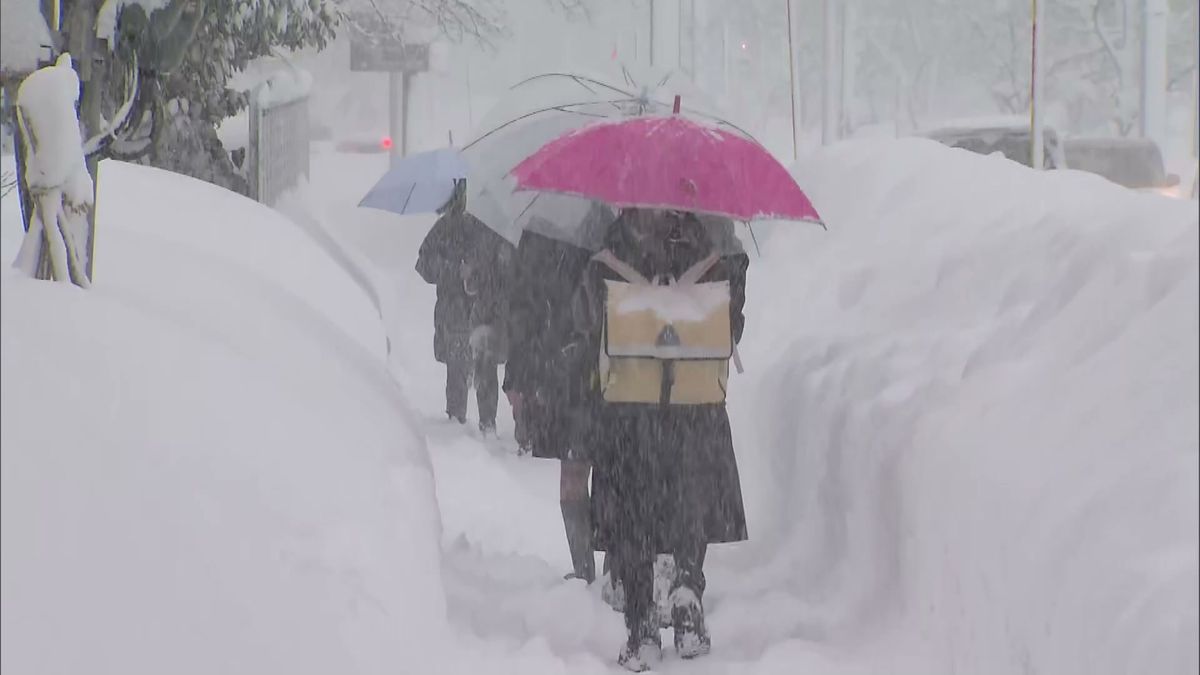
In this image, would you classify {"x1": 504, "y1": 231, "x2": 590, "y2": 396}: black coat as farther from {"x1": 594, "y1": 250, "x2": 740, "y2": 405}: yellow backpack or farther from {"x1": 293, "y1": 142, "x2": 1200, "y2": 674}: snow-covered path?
{"x1": 293, "y1": 142, "x2": 1200, "y2": 674}: snow-covered path

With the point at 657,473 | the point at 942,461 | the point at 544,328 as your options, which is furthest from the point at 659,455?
the point at 544,328

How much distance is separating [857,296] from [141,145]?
232 inches

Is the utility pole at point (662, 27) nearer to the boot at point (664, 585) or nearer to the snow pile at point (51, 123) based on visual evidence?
the boot at point (664, 585)

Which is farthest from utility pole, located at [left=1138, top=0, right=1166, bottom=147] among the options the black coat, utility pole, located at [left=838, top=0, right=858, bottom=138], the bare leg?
the bare leg

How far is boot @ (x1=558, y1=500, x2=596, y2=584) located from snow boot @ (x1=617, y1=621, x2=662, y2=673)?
3.33 feet

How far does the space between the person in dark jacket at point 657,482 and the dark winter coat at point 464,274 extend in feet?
11.6

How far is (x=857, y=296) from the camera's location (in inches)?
308

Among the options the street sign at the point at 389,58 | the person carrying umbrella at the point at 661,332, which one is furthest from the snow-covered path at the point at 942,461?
the street sign at the point at 389,58

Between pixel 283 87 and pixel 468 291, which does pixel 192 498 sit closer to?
pixel 468 291

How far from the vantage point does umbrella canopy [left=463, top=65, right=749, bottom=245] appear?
7.67 m

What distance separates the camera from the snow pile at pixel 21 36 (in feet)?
20.8

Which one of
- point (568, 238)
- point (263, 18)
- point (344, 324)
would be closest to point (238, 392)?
point (568, 238)

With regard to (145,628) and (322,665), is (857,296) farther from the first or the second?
(145,628)

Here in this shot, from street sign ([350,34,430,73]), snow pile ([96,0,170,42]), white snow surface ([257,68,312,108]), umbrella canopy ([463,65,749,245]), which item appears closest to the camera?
umbrella canopy ([463,65,749,245])
